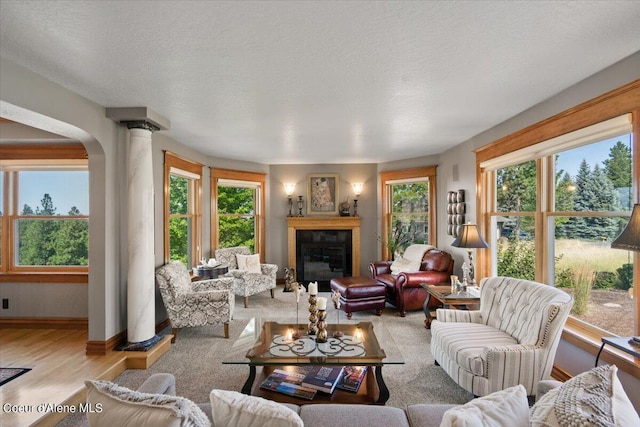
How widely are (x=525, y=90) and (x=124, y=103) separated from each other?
12.2ft

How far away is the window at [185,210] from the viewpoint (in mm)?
4828

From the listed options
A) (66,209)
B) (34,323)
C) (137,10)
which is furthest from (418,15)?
(34,323)

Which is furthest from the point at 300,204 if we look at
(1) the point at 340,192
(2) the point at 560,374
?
(2) the point at 560,374

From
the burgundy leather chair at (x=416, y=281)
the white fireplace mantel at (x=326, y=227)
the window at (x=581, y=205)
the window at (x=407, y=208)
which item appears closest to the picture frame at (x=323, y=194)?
the white fireplace mantel at (x=326, y=227)

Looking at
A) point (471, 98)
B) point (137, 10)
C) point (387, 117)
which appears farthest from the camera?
point (387, 117)

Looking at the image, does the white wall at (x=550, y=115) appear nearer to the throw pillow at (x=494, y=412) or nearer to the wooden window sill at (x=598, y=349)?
the wooden window sill at (x=598, y=349)

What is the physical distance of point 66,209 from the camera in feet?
13.6

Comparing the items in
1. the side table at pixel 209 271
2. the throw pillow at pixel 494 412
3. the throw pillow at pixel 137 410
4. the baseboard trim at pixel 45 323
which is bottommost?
the baseboard trim at pixel 45 323

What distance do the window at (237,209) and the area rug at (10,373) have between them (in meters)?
3.14

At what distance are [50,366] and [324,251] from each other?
15.1ft

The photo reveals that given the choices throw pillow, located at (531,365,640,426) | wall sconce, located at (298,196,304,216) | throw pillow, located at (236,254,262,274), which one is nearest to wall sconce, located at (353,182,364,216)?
wall sconce, located at (298,196,304,216)

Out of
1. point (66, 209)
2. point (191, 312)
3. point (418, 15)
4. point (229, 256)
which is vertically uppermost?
point (418, 15)

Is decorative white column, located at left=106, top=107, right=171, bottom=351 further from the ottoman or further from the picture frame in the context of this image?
the picture frame

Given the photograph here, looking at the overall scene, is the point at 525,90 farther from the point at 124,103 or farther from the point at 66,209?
the point at 66,209
